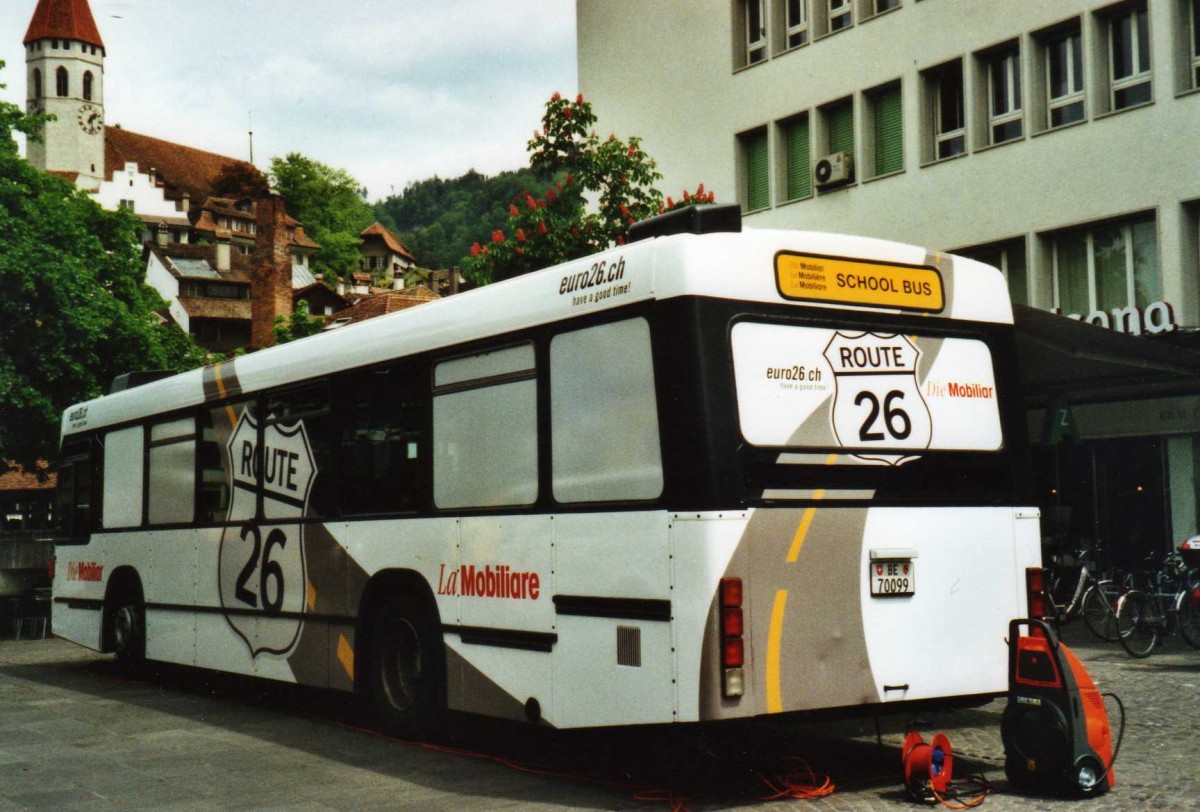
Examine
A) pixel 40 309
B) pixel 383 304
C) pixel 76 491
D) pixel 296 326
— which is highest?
pixel 383 304

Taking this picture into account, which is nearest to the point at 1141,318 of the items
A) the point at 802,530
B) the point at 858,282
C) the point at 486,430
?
the point at 858,282

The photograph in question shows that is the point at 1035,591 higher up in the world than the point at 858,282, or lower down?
lower down

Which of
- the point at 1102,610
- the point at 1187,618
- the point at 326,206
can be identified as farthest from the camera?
the point at 326,206

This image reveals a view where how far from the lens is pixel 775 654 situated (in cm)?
729

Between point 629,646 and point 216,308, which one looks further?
point 216,308

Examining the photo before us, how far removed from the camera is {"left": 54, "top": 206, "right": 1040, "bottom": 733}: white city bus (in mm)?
7262

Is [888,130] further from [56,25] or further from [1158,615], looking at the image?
[56,25]

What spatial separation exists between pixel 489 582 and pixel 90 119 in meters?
138

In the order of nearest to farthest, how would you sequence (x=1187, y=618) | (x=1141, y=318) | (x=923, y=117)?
1. (x=1187, y=618)
2. (x=1141, y=318)
3. (x=923, y=117)

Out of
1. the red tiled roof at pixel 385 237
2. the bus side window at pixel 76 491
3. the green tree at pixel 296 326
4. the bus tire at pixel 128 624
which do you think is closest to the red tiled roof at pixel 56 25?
the red tiled roof at pixel 385 237

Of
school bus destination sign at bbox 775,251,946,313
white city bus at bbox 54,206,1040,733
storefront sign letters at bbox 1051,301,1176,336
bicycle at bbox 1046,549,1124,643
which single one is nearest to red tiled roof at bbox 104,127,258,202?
storefront sign letters at bbox 1051,301,1176,336

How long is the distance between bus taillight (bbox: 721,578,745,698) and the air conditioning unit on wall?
20.0 meters

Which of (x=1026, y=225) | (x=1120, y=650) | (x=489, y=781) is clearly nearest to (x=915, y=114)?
(x=1026, y=225)

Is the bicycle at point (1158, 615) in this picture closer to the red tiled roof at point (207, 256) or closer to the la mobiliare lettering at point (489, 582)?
the la mobiliare lettering at point (489, 582)
